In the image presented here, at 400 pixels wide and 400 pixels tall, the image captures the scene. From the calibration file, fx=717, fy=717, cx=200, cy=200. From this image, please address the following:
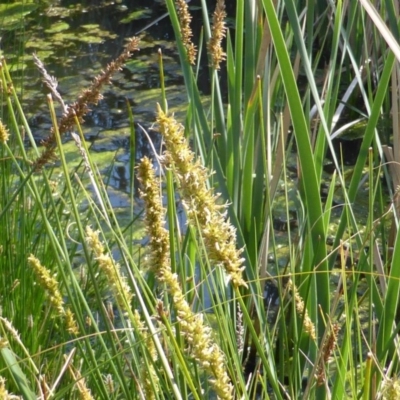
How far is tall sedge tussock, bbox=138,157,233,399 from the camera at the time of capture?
60 centimetres

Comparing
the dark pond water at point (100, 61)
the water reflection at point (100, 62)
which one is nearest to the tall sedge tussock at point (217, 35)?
the dark pond water at point (100, 61)

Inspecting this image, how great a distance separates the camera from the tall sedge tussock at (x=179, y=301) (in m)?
0.60

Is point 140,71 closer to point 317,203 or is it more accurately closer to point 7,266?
point 7,266

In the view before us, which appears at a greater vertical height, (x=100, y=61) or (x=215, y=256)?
(x=215, y=256)

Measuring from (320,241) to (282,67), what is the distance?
263 millimetres

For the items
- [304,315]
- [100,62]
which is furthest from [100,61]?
[304,315]

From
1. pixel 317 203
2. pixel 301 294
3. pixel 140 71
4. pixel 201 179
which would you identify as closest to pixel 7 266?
pixel 301 294

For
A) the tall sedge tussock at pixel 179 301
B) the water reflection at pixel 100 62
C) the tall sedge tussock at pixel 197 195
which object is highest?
the tall sedge tussock at pixel 197 195

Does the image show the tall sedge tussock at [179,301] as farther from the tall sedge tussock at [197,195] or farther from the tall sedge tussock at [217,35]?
the tall sedge tussock at [217,35]

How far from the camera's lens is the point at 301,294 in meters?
1.17

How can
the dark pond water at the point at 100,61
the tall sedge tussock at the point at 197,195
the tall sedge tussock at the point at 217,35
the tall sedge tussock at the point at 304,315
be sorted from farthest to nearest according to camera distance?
the dark pond water at the point at 100,61
the tall sedge tussock at the point at 217,35
the tall sedge tussock at the point at 304,315
the tall sedge tussock at the point at 197,195

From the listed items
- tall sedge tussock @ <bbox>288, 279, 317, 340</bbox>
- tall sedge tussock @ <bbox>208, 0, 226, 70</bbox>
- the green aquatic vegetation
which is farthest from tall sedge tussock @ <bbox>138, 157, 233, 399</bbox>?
tall sedge tussock @ <bbox>208, 0, 226, 70</bbox>

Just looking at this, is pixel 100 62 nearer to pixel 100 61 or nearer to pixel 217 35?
pixel 100 61

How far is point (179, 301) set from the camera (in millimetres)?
620
